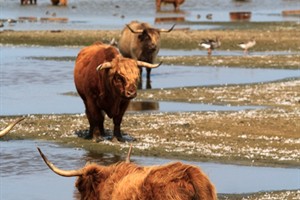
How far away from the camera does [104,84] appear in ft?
47.9

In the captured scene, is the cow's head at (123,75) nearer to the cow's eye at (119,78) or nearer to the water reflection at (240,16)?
the cow's eye at (119,78)

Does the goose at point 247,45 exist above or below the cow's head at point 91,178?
below

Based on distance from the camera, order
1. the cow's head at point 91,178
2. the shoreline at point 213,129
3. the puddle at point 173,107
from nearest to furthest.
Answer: the cow's head at point 91,178, the shoreline at point 213,129, the puddle at point 173,107

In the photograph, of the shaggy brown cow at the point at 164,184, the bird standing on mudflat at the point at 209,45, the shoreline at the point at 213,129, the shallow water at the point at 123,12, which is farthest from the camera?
the shallow water at the point at 123,12

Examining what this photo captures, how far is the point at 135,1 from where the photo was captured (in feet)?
208

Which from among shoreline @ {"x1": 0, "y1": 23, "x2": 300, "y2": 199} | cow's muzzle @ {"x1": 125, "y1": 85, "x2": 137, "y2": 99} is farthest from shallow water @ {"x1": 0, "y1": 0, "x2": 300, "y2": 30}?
cow's muzzle @ {"x1": 125, "y1": 85, "x2": 137, "y2": 99}

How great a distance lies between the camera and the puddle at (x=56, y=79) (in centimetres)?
1892

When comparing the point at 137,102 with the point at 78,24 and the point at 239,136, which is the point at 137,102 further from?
the point at 78,24

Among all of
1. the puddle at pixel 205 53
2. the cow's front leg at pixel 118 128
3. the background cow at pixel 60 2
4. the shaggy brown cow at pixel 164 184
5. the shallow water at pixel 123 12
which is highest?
the shaggy brown cow at pixel 164 184

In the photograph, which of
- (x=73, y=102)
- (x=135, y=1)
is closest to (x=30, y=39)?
(x=73, y=102)

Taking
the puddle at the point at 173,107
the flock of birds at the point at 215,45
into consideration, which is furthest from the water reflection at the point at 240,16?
the puddle at the point at 173,107

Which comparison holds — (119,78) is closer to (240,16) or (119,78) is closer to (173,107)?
(173,107)

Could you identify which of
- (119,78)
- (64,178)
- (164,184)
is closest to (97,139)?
(119,78)

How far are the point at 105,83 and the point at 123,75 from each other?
705 mm
